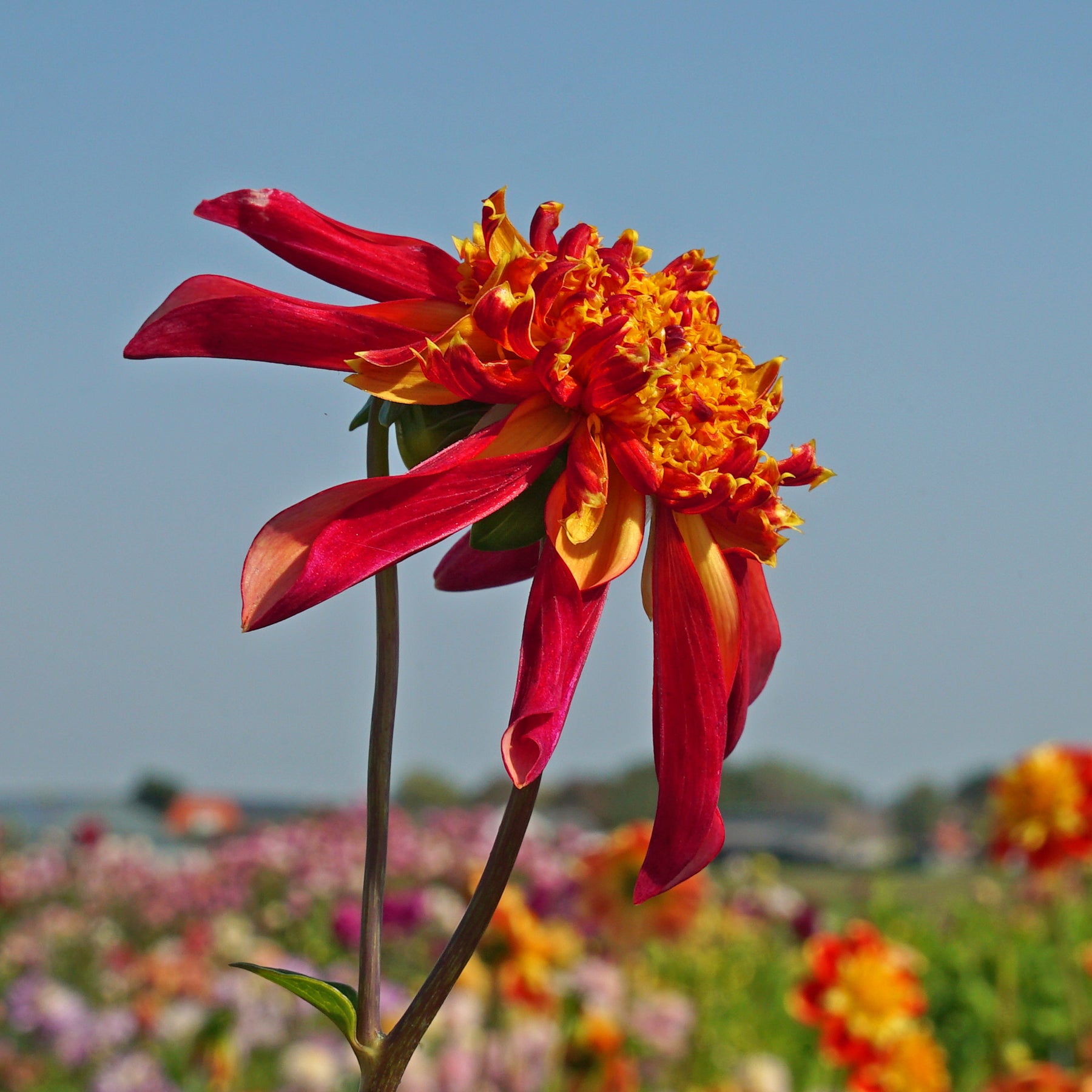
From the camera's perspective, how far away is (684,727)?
1.78ft

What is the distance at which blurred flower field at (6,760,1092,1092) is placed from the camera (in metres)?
1.93

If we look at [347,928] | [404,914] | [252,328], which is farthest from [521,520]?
[404,914]

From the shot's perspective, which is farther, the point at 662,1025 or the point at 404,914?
the point at 662,1025

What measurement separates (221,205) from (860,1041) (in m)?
1.85

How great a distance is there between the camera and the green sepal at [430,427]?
1.86ft

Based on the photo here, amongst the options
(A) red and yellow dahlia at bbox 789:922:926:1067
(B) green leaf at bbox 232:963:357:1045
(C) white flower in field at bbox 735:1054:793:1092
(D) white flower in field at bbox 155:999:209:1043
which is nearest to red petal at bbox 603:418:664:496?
(B) green leaf at bbox 232:963:357:1045

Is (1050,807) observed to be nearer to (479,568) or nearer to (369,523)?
(479,568)

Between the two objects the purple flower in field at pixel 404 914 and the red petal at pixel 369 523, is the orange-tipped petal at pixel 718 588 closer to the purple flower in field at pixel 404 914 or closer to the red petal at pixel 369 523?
the red petal at pixel 369 523

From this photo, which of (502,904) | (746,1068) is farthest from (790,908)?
(502,904)

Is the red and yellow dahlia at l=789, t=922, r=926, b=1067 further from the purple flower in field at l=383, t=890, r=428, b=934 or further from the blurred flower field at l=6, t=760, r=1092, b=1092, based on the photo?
the purple flower in field at l=383, t=890, r=428, b=934

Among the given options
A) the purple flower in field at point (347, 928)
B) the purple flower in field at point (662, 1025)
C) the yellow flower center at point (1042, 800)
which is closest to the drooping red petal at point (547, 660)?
the purple flower in field at point (347, 928)

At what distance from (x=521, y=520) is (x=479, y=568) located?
134 mm

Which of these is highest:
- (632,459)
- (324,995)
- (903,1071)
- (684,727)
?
(632,459)

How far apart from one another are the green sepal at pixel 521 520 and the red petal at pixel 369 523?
0.06 feet
